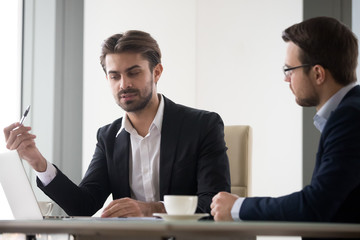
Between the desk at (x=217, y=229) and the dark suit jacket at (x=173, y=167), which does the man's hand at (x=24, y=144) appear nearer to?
the dark suit jacket at (x=173, y=167)

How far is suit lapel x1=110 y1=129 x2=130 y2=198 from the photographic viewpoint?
2.42 meters

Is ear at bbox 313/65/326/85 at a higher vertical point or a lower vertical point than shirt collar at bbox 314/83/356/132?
higher

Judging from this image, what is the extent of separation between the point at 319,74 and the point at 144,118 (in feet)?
3.18

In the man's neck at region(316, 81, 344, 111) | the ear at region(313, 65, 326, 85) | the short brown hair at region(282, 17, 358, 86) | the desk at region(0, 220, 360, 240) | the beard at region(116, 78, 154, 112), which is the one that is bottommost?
the desk at region(0, 220, 360, 240)

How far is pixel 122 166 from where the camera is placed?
2443mm

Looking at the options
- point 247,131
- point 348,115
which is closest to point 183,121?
point 247,131

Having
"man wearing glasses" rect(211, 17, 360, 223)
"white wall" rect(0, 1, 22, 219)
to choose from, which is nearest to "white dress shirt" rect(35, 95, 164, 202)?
"man wearing glasses" rect(211, 17, 360, 223)

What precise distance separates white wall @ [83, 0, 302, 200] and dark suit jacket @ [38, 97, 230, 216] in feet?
4.67

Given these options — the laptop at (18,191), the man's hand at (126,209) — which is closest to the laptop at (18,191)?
the laptop at (18,191)

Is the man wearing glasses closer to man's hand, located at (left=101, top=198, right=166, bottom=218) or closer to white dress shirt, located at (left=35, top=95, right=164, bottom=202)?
man's hand, located at (left=101, top=198, right=166, bottom=218)

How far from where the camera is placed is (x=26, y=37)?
3.78 m

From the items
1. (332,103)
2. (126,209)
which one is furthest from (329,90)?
(126,209)

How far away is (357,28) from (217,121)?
5.09 ft

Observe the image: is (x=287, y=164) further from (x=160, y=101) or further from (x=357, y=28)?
(x=160, y=101)
